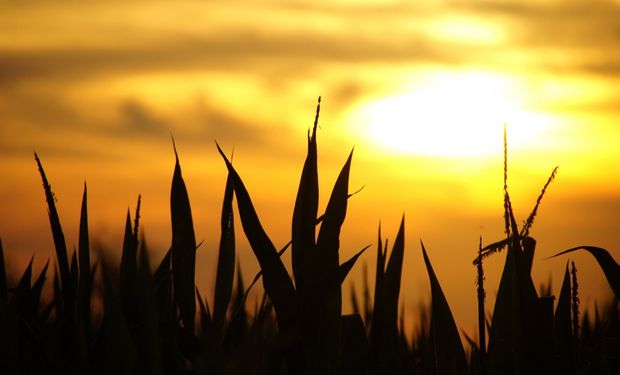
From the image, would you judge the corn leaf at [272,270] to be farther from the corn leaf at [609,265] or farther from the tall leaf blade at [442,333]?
the corn leaf at [609,265]

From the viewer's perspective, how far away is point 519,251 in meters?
2.49

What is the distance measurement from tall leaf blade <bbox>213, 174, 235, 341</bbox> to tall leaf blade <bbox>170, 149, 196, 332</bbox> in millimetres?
78

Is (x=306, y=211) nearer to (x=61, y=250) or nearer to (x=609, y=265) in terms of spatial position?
(x=61, y=250)

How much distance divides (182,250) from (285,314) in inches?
15.2

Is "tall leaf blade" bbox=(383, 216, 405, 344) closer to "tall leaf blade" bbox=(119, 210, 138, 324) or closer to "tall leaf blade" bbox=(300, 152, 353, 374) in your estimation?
"tall leaf blade" bbox=(300, 152, 353, 374)

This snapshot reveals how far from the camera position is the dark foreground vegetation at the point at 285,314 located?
83.7 inches

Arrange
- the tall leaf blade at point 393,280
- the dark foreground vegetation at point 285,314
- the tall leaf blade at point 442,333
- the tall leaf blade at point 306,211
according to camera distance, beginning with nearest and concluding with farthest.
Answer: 1. the dark foreground vegetation at point 285,314
2. the tall leaf blade at point 306,211
3. the tall leaf blade at point 442,333
4. the tall leaf blade at point 393,280

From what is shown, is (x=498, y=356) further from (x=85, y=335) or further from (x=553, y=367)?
(x=85, y=335)

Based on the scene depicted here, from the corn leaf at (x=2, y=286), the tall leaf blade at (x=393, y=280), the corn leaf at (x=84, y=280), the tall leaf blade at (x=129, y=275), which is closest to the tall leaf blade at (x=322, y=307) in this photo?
the tall leaf blade at (x=393, y=280)

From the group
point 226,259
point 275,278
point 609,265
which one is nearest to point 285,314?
point 275,278

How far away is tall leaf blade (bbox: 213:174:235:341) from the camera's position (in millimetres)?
2432

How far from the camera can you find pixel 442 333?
2.50 meters

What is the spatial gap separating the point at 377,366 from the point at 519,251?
0.51 meters

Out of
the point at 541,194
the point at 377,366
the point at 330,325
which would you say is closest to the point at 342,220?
the point at 330,325
